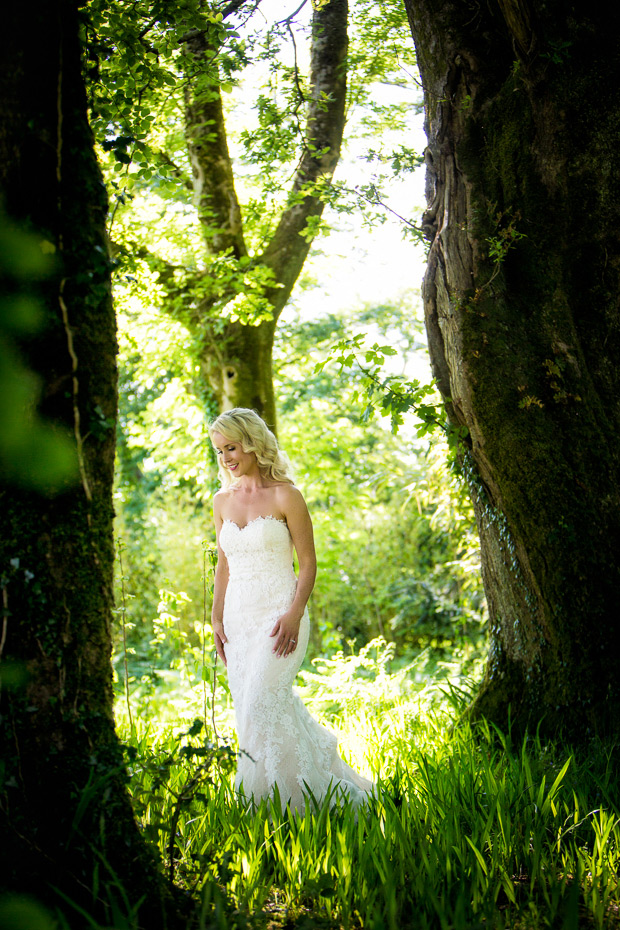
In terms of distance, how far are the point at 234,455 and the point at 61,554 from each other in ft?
6.05

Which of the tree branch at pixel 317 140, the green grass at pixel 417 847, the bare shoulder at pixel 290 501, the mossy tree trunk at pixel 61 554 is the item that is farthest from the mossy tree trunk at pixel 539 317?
the mossy tree trunk at pixel 61 554

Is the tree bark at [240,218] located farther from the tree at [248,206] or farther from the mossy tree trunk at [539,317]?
the mossy tree trunk at [539,317]

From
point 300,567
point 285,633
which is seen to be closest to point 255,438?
point 300,567

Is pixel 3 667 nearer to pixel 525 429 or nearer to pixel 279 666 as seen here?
pixel 279 666

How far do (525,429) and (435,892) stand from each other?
2.43 m

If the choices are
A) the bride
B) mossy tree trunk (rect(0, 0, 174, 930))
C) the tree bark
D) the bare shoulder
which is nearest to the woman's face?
the bride

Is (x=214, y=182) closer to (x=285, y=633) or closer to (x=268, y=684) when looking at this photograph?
(x=285, y=633)

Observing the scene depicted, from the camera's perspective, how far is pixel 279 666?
3.53 m

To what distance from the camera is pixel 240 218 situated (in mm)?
6703

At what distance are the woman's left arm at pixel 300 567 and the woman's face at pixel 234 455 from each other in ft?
0.87

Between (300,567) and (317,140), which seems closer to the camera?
(300,567)

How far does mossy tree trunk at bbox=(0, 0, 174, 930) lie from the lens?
1876 mm

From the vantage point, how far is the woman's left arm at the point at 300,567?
3.53 meters

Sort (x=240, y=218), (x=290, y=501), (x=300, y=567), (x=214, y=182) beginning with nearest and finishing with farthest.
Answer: (x=300, y=567) → (x=290, y=501) → (x=214, y=182) → (x=240, y=218)
